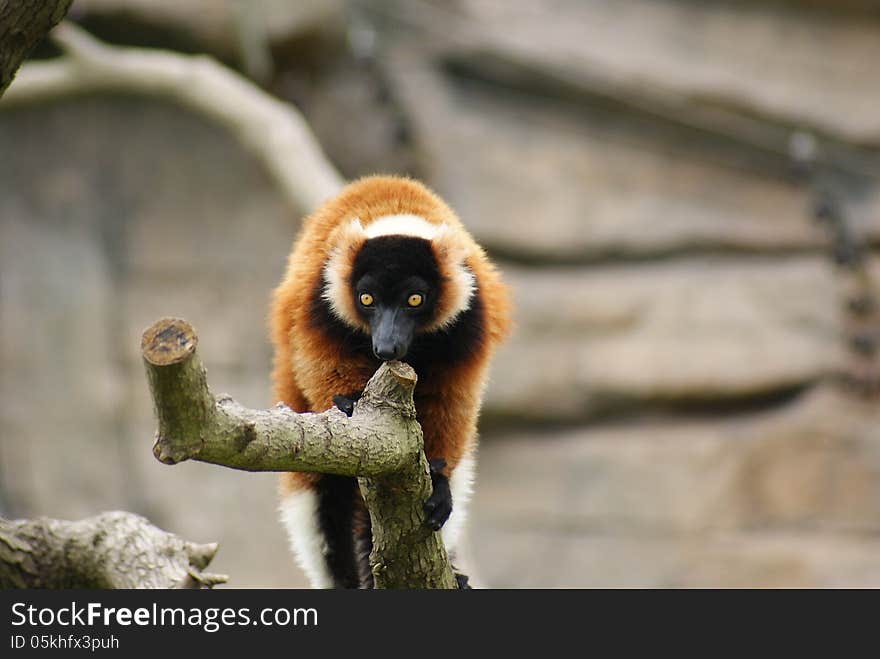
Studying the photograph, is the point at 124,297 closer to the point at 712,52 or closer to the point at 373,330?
the point at 712,52

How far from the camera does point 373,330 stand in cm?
352

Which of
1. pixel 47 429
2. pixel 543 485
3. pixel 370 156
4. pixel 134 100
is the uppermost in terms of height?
pixel 134 100

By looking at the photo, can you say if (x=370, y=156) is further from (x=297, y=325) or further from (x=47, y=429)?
(x=297, y=325)

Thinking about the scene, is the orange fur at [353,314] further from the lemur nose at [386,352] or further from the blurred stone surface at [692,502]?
the blurred stone surface at [692,502]

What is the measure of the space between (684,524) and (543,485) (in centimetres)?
102

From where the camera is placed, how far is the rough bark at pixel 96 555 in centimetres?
360

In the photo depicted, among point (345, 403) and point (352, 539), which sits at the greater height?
point (345, 403)

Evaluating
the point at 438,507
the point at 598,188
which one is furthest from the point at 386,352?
the point at 598,188

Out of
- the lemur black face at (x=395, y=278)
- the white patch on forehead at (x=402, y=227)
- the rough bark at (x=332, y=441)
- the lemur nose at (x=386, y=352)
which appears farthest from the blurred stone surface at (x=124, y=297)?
the rough bark at (x=332, y=441)

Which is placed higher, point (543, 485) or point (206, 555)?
point (543, 485)

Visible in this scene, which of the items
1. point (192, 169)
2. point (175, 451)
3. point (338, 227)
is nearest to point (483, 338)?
point (338, 227)

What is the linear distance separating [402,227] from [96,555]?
158 centimetres

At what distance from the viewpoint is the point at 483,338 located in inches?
150

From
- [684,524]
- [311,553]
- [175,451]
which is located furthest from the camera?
[684,524]
